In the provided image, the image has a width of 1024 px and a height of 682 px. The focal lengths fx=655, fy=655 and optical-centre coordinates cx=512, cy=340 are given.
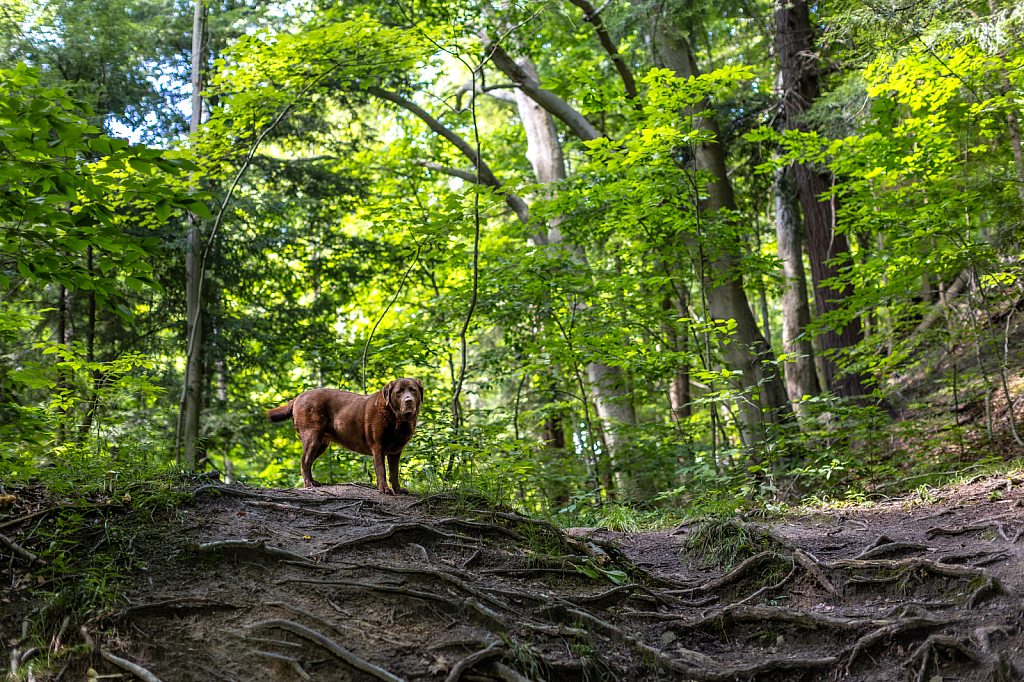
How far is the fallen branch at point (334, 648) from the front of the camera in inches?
117

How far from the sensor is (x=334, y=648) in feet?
10.1

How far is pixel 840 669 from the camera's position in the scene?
3.62m

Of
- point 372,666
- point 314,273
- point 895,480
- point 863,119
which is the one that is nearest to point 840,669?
point 372,666

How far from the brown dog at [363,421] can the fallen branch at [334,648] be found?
2.33 m

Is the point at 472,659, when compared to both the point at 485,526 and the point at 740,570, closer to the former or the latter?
the point at 485,526

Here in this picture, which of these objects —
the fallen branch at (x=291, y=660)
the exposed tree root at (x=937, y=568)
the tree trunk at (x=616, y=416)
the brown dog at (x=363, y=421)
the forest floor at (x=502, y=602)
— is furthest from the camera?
the tree trunk at (x=616, y=416)

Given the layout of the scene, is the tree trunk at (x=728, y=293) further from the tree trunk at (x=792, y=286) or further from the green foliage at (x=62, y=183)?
the green foliage at (x=62, y=183)

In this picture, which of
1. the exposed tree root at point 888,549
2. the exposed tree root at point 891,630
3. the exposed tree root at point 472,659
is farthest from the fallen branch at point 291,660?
the exposed tree root at point 888,549

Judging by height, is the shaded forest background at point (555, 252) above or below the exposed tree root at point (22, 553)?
above

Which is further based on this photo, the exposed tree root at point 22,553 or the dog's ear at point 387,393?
the dog's ear at point 387,393

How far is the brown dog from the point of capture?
5516mm

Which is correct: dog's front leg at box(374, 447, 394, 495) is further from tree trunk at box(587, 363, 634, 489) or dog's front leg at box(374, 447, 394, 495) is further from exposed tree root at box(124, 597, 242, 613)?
tree trunk at box(587, 363, 634, 489)

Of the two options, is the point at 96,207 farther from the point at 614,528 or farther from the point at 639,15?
the point at 639,15

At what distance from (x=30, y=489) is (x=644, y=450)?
6894 millimetres
